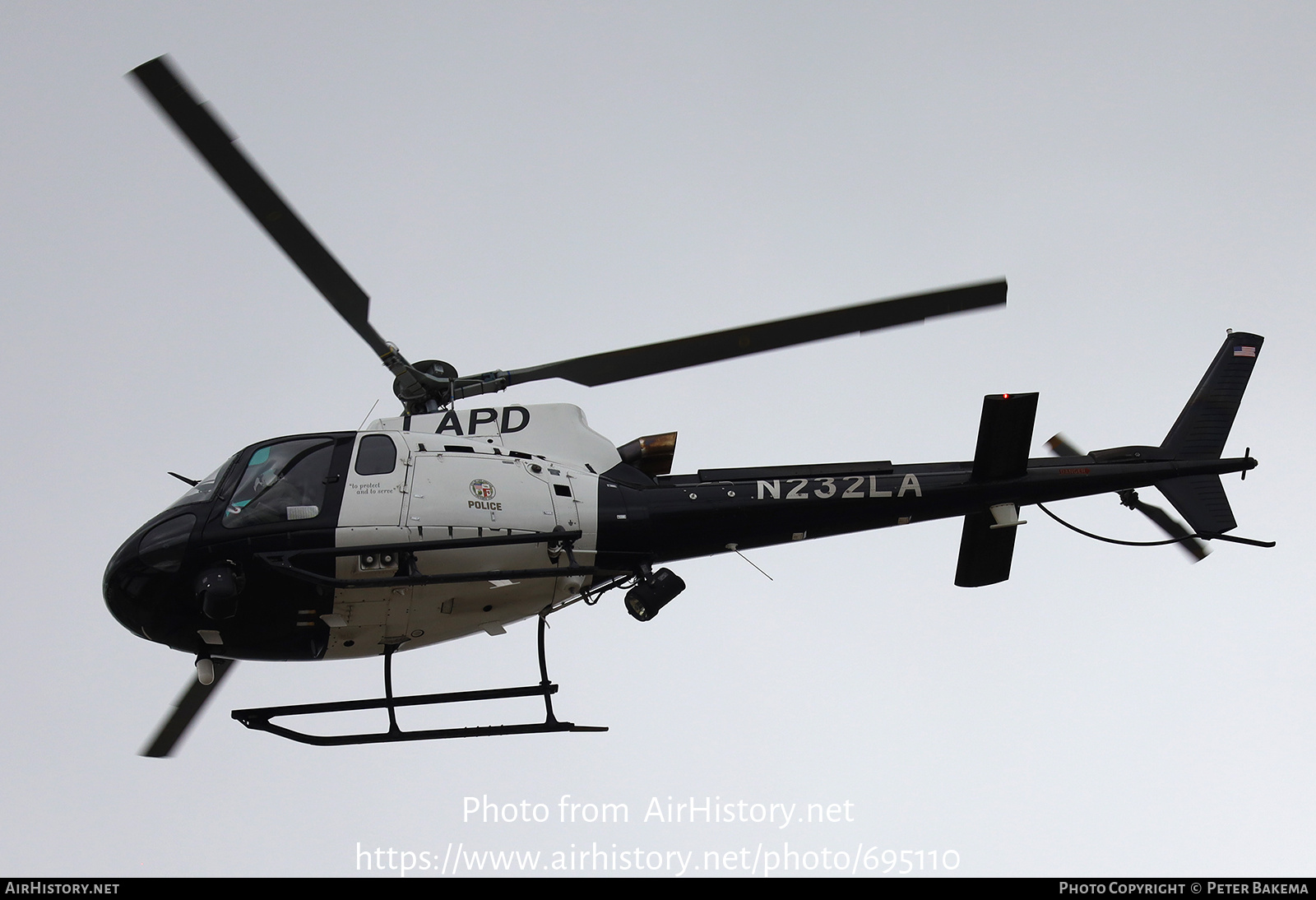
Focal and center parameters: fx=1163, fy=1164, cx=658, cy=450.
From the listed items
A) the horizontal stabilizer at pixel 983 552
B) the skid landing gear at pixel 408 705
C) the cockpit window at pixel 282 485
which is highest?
the horizontal stabilizer at pixel 983 552

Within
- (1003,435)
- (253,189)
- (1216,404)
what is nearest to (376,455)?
(253,189)

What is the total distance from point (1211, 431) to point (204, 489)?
1001 cm

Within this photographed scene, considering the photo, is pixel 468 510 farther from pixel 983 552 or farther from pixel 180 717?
pixel 983 552

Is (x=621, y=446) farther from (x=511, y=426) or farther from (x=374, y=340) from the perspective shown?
(x=374, y=340)

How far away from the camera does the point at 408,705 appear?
10.1 meters

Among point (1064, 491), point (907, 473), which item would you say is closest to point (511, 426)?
point (907, 473)

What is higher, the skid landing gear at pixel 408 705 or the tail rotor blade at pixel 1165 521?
the tail rotor blade at pixel 1165 521

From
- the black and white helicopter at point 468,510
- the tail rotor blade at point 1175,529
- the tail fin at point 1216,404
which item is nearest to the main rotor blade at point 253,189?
the black and white helicopter at point 468,510

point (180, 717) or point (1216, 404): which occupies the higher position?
point (1216, 404)

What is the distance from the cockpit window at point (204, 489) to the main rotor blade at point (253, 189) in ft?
5.63

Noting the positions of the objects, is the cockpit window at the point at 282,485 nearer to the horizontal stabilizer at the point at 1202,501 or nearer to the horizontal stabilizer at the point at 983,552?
the horizontal stabilizer at the point at 983,552

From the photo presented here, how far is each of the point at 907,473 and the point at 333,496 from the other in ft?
17.4

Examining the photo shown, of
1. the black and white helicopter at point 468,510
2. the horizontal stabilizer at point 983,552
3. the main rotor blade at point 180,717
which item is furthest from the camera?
the horizontal stabilizer at point 983,552

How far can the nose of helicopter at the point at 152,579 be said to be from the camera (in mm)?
9594
